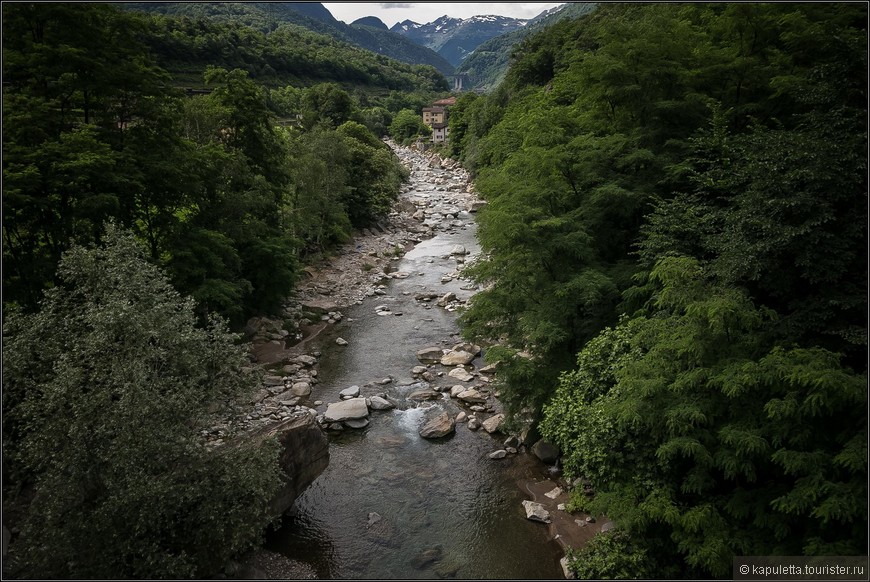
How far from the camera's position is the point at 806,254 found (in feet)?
32.5

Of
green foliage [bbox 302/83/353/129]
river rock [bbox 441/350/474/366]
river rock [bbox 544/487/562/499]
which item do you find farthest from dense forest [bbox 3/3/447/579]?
green foliage [bbox 302/83/353/129]

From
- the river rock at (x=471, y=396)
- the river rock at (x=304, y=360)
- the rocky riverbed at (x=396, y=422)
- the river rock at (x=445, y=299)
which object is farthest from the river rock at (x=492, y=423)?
the river rock at (x=445, y=299)

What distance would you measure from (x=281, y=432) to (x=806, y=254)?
13.1 m

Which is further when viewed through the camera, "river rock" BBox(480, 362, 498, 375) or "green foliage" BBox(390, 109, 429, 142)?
"green foliage" BBox(390, 109, 429, 142)

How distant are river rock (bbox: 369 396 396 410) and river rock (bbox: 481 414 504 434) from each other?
3.82 m

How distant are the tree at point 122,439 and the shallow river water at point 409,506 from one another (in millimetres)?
2902

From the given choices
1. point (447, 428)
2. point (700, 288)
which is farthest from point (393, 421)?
point (700, 288)

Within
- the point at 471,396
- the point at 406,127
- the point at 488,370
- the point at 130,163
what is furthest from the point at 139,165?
the point at 406,127

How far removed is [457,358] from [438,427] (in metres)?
5.30

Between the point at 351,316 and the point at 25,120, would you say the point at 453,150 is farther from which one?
the point at 25,120

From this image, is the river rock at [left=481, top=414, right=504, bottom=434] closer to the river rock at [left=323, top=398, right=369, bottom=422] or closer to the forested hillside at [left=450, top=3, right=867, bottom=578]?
the forested hillside at [left=450, top=3, right=867, bottom=578]

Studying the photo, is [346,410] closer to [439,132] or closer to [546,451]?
[546,451]

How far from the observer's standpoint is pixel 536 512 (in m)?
13.6

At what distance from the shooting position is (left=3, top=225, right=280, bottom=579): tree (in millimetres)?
8914
